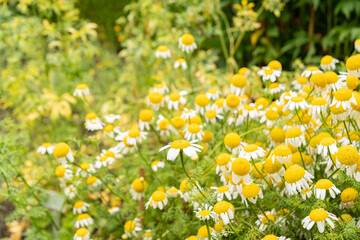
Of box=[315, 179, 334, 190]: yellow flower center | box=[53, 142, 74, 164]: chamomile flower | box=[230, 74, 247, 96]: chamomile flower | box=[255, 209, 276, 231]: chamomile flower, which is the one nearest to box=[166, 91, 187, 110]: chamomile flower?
box=[230, 74, 247, 96]: chamomile flower

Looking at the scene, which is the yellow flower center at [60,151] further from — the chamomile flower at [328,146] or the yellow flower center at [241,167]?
the chamomile flower at [328,146]

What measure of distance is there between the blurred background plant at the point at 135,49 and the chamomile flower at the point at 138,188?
2.76 ft

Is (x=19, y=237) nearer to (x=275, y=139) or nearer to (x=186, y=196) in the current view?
(x=186, y=196)

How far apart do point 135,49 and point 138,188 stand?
5.26 feet

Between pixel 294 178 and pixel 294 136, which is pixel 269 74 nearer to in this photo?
pixel 294 136

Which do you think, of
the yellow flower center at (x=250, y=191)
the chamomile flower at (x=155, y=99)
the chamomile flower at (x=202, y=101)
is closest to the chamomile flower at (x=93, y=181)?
the chamomile flower at (x=155, y=99)

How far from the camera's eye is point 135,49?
2805mm

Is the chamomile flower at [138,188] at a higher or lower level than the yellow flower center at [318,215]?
lower

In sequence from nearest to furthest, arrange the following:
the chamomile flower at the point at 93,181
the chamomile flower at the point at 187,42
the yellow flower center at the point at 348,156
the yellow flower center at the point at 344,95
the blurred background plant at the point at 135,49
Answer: the yellow flower center at the point at 348,156, the yellow flower center at the point at 344,95, the chamomile flower at the point at 93,181, the chamomile flower at the point at 187,42, the blurred background plant at the point at 135,49

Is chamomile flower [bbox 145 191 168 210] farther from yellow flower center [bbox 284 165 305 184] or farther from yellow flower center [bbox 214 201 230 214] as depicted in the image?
yellow flower center [bbox 284 165 305 184]

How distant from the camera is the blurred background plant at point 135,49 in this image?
263cm

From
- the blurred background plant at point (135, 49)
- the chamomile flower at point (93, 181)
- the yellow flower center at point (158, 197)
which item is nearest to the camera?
the yellow flower center at point (158, 197)

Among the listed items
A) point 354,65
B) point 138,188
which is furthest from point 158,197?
point 354,65

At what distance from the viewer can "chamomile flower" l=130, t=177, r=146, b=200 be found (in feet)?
4.66
